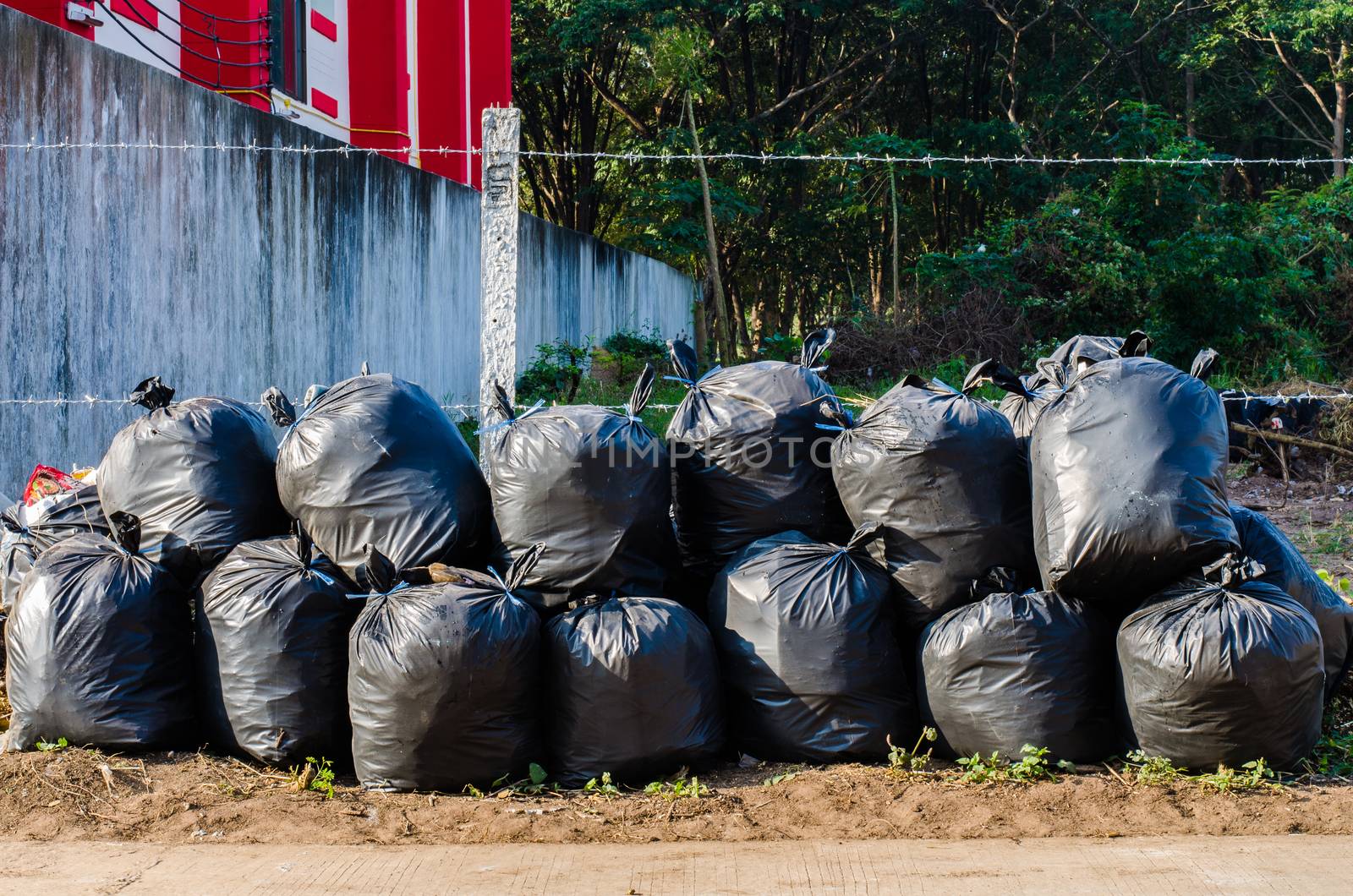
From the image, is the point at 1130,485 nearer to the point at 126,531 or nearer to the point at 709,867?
the point at 709,867

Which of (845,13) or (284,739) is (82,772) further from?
(845,13)

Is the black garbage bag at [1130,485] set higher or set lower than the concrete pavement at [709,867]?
higher

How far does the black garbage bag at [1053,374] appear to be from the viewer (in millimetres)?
3672

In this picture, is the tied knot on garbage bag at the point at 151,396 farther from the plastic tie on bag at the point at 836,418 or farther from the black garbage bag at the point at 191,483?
the plastic tie on bag at the point at 836,418

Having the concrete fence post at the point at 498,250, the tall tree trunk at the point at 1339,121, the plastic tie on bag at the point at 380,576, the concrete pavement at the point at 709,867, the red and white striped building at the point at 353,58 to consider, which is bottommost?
the concrete pavement at the point at 709,867

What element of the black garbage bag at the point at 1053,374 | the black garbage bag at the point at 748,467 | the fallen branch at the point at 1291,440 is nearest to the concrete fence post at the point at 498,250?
the black garbage bag at the point at 748,467

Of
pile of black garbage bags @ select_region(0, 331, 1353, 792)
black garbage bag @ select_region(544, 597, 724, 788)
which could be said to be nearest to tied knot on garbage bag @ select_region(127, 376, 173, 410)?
pile of black garbage bags @ select_region(0, 331, 1353, 792)

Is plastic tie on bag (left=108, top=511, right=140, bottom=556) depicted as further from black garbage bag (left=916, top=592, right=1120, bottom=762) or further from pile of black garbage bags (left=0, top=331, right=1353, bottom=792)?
black garbage bag (left=916, top=592, right=1120, bottom=762)

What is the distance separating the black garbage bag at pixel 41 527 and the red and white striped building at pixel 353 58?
4.80 m

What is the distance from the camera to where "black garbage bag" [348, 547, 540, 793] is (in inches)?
123

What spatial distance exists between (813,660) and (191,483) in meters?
1.98

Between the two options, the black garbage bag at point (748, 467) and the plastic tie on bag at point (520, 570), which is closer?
the plastic tie on bag at point (520, 570)

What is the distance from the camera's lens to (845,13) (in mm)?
19266

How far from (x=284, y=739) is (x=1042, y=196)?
16.2m
